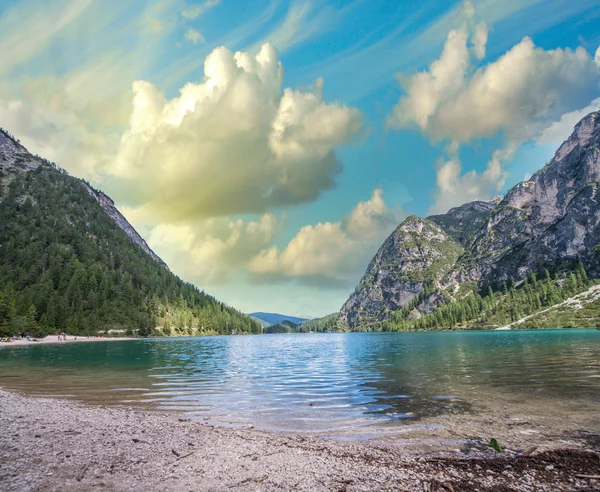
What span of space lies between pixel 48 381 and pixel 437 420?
134 ft

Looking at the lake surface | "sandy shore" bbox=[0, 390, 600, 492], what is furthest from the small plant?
the lake surface

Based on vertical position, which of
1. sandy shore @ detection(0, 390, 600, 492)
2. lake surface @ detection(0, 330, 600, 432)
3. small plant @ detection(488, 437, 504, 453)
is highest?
sandy shore @ detection(0, 390, 600, 492)

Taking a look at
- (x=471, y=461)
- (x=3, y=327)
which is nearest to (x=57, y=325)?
(x=3, y=327)

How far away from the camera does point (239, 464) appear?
12969mm

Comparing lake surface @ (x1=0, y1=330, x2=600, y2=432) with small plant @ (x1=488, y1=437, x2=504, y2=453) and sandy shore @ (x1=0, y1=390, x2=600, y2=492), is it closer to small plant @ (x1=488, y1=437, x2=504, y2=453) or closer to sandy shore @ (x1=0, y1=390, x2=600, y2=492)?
sandy shore @ (x1=0, y1=390, x2=600, y2=492)

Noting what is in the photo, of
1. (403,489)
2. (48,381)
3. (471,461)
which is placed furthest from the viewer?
(48,381)

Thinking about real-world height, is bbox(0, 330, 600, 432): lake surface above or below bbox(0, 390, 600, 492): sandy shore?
below

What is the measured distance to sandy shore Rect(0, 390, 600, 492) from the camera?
1102cm

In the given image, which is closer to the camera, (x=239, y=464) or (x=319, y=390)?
(x=239, y=464)

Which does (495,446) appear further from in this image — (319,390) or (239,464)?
(319,390)

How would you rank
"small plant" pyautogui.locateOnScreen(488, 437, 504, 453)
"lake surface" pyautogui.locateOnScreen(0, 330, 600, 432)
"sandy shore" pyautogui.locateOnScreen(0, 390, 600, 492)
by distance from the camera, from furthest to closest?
"lake surface" pyautogui.locateOnScreen(0, 330, 600, 432), "small plant" pyautogui.locateOnScreen(488, 437, 504, 453), "sandy shore" pyautogui.locateOnScreen(0, 390, 600, 492)

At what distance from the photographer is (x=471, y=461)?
13086mm

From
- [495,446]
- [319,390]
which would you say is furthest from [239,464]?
[319,390]

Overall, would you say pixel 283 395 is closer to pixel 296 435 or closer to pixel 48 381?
pixel 296 435
